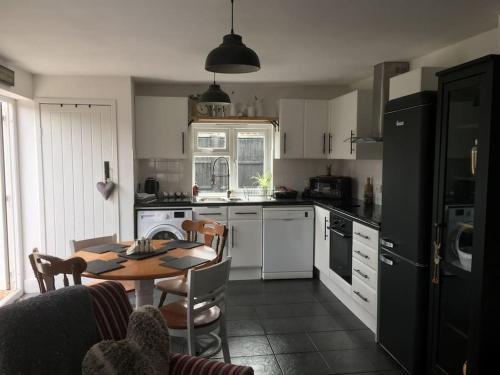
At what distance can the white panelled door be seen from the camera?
4543 millimetres

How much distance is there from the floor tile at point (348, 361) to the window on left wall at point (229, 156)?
2820 millimetres

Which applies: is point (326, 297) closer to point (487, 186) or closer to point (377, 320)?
point (377, 320)

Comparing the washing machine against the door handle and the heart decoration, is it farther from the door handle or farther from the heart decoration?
the door handle

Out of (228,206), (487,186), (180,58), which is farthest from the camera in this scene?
(228,206)

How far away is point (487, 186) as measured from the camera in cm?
207

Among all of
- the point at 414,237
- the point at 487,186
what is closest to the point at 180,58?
the point at 414,237

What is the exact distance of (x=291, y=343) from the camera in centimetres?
332

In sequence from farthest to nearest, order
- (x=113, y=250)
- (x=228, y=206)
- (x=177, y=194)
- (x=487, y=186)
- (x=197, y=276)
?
(x=177, y=194) < (x=228, y=206) < (x=113, y=250) < (x=197, y=276) < (x=487, y=186)

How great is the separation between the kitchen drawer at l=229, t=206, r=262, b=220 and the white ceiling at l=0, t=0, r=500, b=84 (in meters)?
1.59

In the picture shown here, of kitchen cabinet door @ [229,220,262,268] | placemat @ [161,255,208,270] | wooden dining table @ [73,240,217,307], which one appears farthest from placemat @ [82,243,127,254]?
kitchen cabinet door @ [229,220,262,268]

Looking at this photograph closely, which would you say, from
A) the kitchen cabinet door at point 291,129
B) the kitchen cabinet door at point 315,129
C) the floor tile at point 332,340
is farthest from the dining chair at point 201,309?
the kitchen cabinet door at point 315,129

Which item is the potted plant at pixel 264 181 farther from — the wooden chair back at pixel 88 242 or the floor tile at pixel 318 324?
the wooden chair back at pixel 88 242

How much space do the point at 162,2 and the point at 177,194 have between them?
3.03 metres

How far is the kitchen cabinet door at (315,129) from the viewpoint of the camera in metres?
5.14
